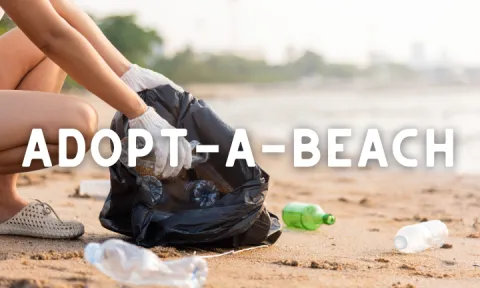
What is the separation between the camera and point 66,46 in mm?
2248

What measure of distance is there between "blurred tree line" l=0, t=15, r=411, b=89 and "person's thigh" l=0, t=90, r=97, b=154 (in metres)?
47.5

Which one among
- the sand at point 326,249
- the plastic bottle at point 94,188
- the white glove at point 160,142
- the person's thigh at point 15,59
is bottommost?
the sand at point 326,249

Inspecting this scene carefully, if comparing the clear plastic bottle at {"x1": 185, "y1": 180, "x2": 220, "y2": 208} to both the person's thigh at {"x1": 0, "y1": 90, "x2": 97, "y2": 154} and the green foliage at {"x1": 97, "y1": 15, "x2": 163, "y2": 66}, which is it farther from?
the green foliage at {"x1": 97, "y1": 15, "x2": 163, "y2": 66}

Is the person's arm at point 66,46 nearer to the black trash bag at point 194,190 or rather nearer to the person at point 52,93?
the person at point 52,93

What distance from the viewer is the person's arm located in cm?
219

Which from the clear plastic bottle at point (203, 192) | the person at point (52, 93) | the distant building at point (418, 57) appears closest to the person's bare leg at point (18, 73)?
the person at point (52, 93)

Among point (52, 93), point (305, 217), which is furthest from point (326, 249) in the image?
point (52, 93)

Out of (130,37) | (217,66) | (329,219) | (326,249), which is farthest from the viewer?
(217,66)

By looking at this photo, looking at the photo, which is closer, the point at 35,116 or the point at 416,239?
the point at 35,116

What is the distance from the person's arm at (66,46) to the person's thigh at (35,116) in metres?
0.12

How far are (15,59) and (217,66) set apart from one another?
2183 inches

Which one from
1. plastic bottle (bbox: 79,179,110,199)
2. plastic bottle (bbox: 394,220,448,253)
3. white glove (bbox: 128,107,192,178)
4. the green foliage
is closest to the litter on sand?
white glove (bbox: 128,107,192,178)

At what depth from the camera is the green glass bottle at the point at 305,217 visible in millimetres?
3396

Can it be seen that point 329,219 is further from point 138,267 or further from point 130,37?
point 130,37
